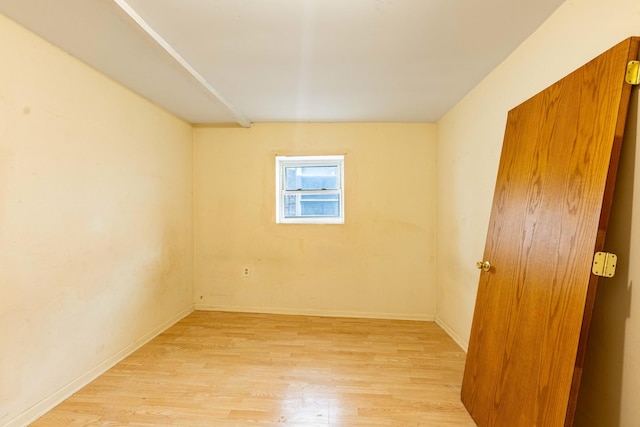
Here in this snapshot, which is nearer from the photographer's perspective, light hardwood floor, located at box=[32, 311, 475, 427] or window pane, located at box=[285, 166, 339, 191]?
light hardwood floor, located at box=[32, 311, 475, 427]

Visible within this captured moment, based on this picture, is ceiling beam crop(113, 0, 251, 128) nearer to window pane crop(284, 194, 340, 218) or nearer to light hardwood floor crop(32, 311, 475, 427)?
window pane crop(284, 194, 340, 218)

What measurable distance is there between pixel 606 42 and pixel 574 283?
3.22 feet

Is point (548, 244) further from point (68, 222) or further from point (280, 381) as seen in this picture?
point (68, 222)

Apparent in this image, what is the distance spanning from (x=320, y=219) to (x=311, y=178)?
1.66 ft

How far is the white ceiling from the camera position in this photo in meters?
1.42

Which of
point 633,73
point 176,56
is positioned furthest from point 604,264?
point 176,56

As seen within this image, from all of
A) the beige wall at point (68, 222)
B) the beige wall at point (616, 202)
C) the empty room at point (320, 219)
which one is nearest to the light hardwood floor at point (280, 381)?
the empty room at point (320, 219)

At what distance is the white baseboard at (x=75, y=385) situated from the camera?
158 centimetres

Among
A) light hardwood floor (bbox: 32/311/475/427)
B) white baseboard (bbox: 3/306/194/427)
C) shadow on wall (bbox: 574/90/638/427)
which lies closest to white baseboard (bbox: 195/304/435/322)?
light hardwood floor (bbox: 32/311/475/427)

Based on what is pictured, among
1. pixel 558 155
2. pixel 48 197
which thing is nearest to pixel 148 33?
pixel 48 197

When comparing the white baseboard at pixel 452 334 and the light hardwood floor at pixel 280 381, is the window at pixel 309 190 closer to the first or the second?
the light hardwood floor at pixel 280 381

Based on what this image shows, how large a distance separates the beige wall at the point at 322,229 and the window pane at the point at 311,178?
0.70ft

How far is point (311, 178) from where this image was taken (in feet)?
11.3

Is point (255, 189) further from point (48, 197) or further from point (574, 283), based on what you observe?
point (574, 283)
